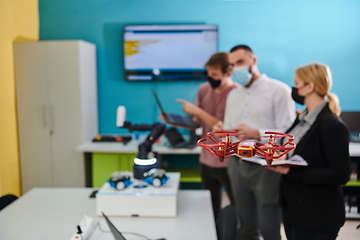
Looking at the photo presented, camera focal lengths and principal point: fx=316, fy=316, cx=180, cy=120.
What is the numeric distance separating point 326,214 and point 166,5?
2559mm

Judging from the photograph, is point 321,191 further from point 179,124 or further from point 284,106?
point 179,124

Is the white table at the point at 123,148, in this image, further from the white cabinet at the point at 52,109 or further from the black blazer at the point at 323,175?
the black blazer at the point at 323,175

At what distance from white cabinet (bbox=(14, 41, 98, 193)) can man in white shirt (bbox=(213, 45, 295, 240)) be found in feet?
6.25

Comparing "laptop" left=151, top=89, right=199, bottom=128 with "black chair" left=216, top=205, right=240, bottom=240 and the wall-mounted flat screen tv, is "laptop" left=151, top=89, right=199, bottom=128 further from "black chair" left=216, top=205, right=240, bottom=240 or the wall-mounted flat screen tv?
the wall-mounted flat screen tv

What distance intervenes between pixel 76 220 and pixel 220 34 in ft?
8.31

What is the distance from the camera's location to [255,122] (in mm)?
1818

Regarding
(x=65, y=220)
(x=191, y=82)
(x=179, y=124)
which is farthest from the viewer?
(x=191, y=82)

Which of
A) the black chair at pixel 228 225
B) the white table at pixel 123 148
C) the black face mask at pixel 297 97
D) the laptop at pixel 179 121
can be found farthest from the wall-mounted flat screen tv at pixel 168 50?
the black face mask at pixel 297 97

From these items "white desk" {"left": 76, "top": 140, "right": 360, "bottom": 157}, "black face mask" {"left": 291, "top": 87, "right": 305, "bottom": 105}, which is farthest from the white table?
"black face mask" {"left": 291, "top": 87, "right": 305, "bottom": 105}

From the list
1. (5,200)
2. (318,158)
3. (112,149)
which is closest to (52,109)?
(112,149)

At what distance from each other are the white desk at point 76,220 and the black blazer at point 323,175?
1.48 ft

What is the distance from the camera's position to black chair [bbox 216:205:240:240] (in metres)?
1.32

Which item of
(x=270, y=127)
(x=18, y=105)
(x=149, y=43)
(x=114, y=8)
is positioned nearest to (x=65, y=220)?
(x=270, y=127)

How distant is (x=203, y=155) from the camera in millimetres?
2412
